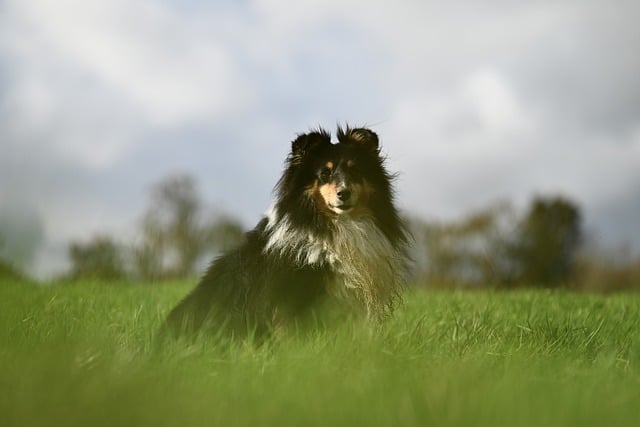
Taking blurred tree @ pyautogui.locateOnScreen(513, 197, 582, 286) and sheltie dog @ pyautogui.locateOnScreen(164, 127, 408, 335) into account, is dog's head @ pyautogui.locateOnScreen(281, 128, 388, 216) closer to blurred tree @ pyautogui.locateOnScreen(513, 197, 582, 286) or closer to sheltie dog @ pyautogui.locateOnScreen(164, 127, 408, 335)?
sheltie dog @ pyautogui.locateOnScreen(164, 127, 408, 335)

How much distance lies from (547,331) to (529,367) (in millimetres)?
2019

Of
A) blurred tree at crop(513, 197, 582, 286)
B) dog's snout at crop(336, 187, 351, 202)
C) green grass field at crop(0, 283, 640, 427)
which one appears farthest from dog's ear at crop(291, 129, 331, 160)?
blurred tree at crop(513, 197, 582, 286)

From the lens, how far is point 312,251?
18.1 ft

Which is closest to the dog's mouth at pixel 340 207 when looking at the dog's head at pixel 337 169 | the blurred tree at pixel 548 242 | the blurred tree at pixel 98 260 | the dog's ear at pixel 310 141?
the dog's head at pixel 337 169

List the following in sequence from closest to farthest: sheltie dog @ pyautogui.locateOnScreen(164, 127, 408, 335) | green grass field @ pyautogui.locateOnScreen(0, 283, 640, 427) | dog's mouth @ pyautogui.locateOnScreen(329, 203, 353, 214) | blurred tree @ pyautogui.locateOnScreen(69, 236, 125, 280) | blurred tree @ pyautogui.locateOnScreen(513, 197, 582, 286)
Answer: green grass field @ pyautogui.locateOnScreen(0, 283, 640, 427), sheltie dog @ pyautogui.locateOnScreen(164, 127, 408, 335), dog's mouth @ pyautogui.locateOnScreen(329, 203, 353, 214), blurred tree @ pyautogui.locateOnScreen(69, 236, 125, 280), blurred tree @ pyautogui.locateOnScreen(513, 197, 582, 286)

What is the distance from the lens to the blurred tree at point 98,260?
9242mm

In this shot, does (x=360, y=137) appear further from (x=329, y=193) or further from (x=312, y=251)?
(x=312, y=251)

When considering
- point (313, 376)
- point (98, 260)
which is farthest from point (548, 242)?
point (313, 376)

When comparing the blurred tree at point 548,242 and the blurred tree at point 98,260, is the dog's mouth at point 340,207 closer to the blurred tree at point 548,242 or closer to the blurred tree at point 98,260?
the blurred tree at point 98,260

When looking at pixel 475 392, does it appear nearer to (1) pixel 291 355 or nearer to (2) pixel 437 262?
(1) pixel 291 355

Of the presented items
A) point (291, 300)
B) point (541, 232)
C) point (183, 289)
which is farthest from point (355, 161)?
point (541, 232)

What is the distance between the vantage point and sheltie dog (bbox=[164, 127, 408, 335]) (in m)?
5.34

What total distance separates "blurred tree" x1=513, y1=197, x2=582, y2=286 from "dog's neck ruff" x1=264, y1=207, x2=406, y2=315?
14750 mm

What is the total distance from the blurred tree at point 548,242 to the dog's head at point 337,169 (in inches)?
592
